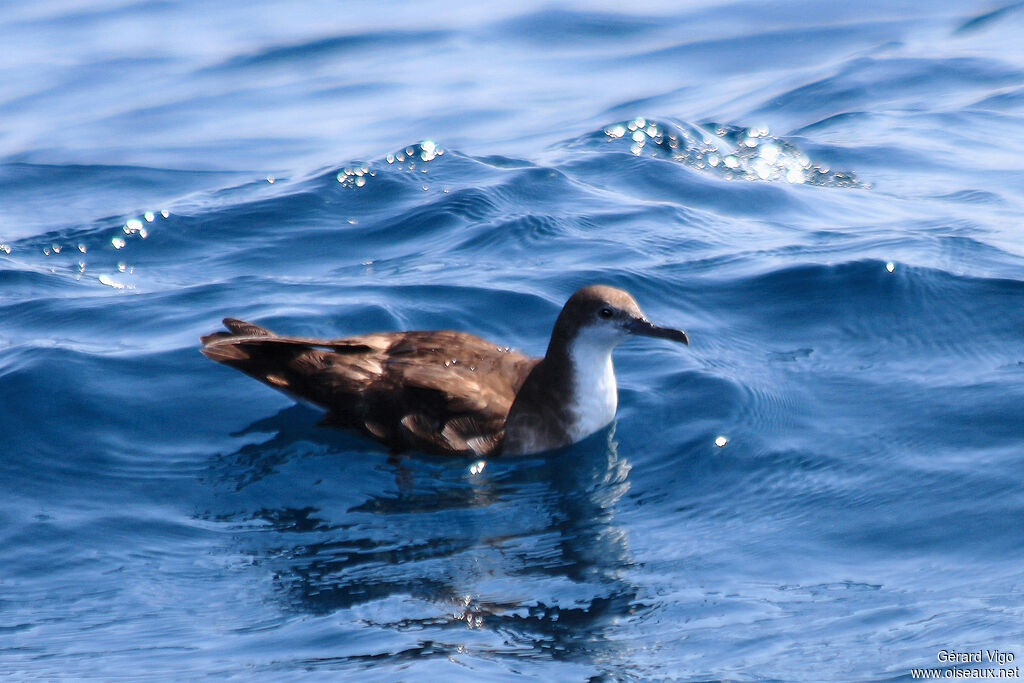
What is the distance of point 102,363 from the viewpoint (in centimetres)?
829

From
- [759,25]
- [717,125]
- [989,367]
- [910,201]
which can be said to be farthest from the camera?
[759,25]

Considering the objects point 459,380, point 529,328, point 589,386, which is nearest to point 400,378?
point 459,380

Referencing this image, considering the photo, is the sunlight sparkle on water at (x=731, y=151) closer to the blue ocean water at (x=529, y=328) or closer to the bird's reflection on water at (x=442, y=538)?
the blue ocean water at (x=529, y=328)

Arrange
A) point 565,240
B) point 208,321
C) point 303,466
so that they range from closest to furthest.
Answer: point 303,466 < point 208,321 < point 565,240

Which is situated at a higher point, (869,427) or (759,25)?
(759,25)

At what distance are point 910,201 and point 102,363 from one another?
22.7 feet

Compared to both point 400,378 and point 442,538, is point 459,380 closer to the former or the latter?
point 400,378

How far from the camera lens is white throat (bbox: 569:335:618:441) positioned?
23.7 ft

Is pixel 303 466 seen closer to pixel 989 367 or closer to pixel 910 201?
pixel 989 367

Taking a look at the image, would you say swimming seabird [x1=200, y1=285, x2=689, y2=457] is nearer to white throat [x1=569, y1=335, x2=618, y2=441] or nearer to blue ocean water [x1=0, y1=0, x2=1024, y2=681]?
white throat [x1=569, y1=335, x2=618, y2=441]

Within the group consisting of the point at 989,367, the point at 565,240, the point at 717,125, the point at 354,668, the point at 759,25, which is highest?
the point at 759,25

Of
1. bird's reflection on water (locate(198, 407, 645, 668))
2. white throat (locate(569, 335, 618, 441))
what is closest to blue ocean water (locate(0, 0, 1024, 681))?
bird's reflection on water (locate(198, 407, 645, 668))

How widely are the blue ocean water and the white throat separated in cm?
16

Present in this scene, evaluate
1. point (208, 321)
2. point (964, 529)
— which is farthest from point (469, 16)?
point (964, 529)
